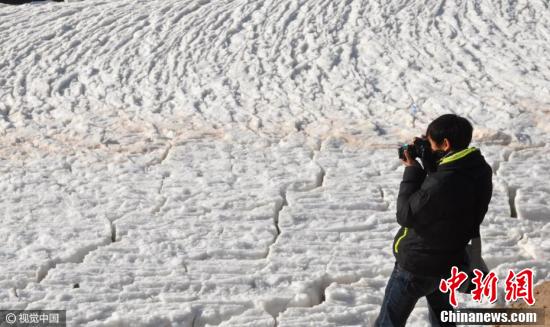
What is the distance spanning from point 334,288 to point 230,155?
8.31ft

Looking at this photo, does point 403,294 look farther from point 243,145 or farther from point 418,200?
point 243,145

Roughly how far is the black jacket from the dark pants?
0.06 meters

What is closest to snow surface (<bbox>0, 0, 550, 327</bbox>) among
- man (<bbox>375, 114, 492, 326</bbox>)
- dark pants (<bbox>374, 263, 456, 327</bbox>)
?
dark pants (<bbox>374, 263, 456, 327</bbox>)

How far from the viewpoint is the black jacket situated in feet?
11.7

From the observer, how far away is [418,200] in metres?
3.56

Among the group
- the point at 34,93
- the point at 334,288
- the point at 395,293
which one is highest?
the point at 34,93

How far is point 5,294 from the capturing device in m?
4.93

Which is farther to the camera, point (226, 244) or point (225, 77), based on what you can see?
point (225, 77)

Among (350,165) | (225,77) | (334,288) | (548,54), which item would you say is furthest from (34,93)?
(548,54)

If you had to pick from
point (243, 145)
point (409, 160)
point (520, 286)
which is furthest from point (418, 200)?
point (243, 145)

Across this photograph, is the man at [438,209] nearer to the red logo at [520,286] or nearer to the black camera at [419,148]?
the black camera at [419,148]

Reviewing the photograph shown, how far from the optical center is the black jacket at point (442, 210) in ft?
11.7

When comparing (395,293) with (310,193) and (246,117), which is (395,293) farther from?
(246,117)

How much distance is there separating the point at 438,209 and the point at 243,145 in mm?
4049
